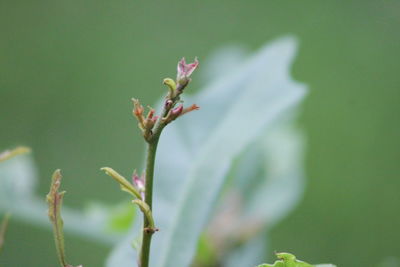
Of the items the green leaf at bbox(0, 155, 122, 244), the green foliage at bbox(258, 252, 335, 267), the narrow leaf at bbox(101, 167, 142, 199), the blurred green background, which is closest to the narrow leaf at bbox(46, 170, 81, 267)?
the narrow leaf at bbox(101, 167, 142, 199)

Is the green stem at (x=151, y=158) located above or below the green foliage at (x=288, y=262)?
above

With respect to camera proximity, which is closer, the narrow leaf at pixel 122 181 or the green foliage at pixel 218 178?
the narrow leaf at pixel 122 181

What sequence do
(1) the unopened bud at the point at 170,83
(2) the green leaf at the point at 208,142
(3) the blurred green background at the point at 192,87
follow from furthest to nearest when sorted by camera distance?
(3) the blurred green background at the point at 192,87, (2) the green leaf at the point at 208,142, (1) the unopened bud at the point at 170,83

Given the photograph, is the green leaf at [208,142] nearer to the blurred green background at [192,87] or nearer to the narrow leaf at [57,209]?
the narrow leaf at [57,209]

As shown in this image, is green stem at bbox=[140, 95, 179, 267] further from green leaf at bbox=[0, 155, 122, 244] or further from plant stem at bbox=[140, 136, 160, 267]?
green leaf at bbox=[0, 155, 122, 244]

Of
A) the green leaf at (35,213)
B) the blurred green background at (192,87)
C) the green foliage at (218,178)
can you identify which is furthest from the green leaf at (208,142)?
the blurred green background at (192,87)

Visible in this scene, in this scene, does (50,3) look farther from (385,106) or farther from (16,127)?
(385,106)
